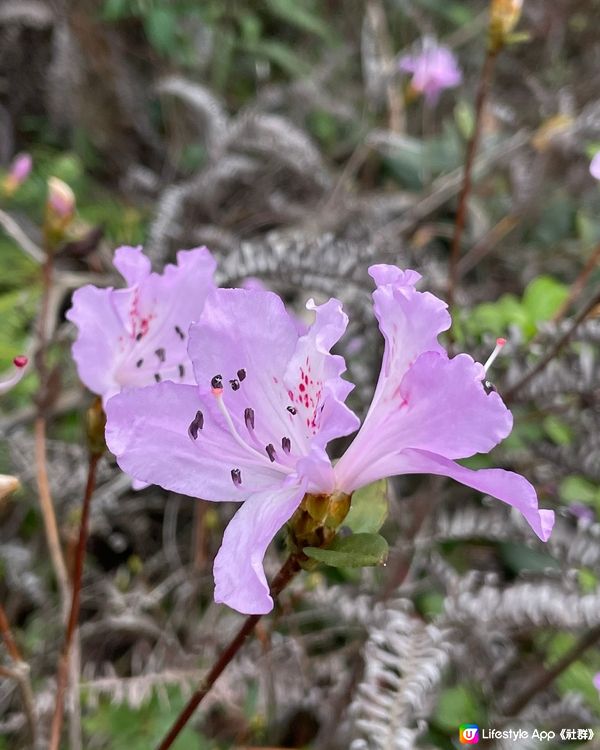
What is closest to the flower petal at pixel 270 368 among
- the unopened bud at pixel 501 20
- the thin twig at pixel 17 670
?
the thin twig at pixel 17 670

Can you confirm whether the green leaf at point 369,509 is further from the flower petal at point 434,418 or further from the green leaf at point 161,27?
the green leaf at point 161,27

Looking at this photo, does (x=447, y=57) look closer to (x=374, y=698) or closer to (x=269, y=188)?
(x=269, y=188)

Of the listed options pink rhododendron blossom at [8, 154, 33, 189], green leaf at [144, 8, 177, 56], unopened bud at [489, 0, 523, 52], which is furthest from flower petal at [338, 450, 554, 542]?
green leaf at [144, 8, 177, 56]

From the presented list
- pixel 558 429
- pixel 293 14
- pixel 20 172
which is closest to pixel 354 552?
pixel 558 429

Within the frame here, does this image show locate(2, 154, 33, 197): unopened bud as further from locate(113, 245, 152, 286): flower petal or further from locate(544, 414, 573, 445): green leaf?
locate(544, 414, 573, 445): green leaf

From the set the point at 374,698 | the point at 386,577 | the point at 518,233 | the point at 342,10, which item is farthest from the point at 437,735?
the point at 342,10

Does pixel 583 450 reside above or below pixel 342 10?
below
